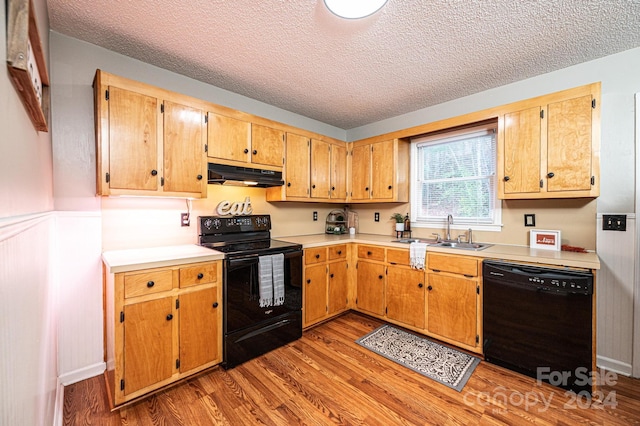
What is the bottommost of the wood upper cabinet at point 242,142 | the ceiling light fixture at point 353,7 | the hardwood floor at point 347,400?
the hardwood floor at point 347,400

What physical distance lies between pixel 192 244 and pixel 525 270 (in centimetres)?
293

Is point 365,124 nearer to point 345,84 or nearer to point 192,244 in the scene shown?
point 345,84

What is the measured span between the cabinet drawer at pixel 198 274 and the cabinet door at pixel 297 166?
1.29 meters

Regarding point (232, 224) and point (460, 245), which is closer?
point (232, 224)

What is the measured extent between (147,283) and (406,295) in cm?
239

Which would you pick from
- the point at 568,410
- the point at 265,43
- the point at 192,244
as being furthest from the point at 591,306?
the point at 192,244

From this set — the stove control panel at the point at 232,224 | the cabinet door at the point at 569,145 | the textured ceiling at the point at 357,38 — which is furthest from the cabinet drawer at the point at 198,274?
the cabinet door at the point at 569,145

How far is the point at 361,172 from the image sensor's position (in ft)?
12.4

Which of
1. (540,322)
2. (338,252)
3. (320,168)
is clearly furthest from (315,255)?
(540,322)

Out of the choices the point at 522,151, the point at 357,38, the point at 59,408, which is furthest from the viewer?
the point at 522,151

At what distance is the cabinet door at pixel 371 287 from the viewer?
3143 mm

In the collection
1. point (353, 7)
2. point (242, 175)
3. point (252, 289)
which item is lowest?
point (252, 289)

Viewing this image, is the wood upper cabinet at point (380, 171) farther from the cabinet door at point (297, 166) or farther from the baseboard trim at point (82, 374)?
the baseboard trim at point (82, 374)

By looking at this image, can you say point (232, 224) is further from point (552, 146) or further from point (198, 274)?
point (552, 146)
